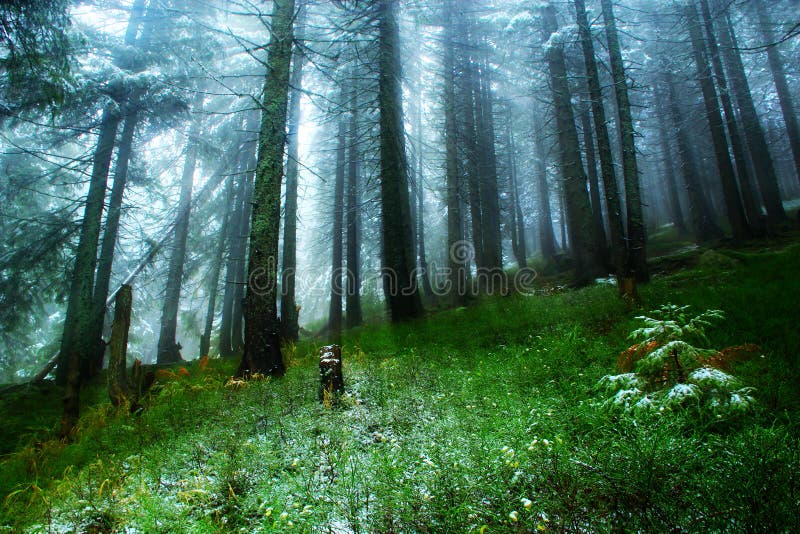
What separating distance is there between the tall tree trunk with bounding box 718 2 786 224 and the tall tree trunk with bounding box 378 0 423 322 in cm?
1381

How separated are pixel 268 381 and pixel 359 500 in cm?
359

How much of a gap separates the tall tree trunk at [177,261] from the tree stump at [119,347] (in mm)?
9420

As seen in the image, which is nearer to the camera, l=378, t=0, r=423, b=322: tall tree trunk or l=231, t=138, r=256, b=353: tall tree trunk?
l=378, t=0, r=423, b=322: tall tree trunk

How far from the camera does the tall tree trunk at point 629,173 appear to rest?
9352 mm

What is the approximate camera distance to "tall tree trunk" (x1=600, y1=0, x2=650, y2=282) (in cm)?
935

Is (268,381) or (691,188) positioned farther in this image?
(691,188)

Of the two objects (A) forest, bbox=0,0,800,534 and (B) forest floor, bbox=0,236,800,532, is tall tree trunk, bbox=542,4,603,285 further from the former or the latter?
(B) forest floor, bbox=0,236,800,532

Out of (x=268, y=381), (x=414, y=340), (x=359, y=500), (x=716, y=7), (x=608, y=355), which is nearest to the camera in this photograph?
(x=359, y=500)

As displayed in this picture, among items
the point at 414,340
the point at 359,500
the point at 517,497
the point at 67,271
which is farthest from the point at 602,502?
the point at 67,271

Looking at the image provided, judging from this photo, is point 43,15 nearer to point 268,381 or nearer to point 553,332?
point 268,381

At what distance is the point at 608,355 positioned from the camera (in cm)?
479

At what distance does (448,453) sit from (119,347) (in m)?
5.78

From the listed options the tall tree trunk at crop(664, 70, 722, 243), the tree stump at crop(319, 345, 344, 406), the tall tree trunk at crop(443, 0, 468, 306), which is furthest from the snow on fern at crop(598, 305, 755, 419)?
the tall tree trunk at crop(664, 70, 722, 243)

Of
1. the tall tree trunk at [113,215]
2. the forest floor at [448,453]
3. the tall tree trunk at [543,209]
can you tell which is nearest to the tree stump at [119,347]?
the forest floor at [448,453]
